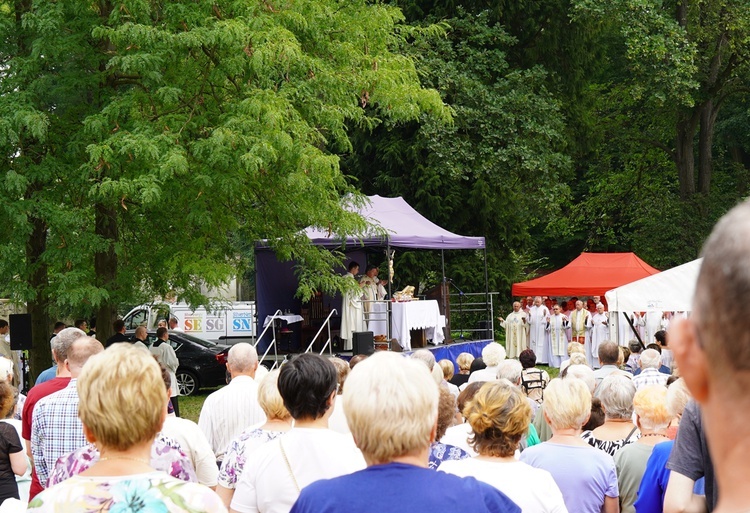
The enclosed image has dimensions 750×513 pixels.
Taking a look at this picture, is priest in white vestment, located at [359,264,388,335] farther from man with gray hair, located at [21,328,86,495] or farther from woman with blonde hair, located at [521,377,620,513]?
woman with blonde hair, located at [521,377,620,513]

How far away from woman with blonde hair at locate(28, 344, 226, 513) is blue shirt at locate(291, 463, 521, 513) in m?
0.39

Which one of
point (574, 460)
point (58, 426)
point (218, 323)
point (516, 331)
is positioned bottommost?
point (516, 331)

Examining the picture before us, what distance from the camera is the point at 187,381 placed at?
71.4 feet

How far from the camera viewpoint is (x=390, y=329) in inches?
756

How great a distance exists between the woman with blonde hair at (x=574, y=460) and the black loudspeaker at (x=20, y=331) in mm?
11155

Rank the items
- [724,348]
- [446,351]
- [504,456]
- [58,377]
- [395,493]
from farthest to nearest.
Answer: [446,351], [58,377], [504,456], [395,493], [724,348]

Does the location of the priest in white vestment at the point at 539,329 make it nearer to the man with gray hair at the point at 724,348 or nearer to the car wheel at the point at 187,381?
the car wheel at the point at 187,381

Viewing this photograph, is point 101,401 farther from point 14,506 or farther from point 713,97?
point 713,97

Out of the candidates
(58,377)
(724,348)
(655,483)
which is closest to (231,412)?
(58,377)

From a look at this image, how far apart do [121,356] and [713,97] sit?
3293 centimetres

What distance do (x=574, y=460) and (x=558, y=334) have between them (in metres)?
21.6

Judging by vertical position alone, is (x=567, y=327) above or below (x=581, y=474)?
below

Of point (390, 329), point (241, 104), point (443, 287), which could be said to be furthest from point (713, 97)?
point (241, 104)

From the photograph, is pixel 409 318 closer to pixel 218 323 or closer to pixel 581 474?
pixel 218 323
